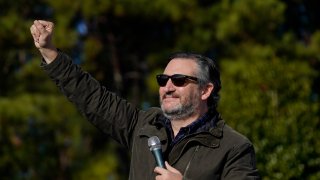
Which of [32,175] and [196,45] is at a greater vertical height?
[196,45]

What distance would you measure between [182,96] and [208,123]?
16 centimetres

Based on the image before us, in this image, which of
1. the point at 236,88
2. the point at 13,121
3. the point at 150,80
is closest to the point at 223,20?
the point at 150,80

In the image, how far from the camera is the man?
10.6ft

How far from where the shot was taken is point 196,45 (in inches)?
571

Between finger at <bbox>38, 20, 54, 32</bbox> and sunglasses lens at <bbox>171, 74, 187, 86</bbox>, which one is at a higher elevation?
finger at <bbox>38, 20, 54, 32</bbox>

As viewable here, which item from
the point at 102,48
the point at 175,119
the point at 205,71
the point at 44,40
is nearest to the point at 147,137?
the point at 175,119

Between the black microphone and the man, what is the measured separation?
3 centimetres

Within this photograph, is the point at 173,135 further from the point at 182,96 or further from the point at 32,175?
the point at 32,175

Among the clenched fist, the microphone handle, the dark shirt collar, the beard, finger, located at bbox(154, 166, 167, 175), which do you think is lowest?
finger, located at bbox(154, 166, 167, 175)

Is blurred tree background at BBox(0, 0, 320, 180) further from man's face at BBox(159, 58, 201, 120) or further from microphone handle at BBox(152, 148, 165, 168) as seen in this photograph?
microphone handle at BBox(152, 148, 165, 168)

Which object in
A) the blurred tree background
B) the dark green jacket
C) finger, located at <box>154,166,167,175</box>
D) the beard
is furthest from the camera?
the blurred tree background

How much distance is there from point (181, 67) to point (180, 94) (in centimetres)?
12

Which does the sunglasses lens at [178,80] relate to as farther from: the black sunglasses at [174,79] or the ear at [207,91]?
the ear at [207,91]

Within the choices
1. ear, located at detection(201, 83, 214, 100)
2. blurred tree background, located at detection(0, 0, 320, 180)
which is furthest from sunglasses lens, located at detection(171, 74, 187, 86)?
blurred tree background, located at detection(0, 0, 320, 180)
